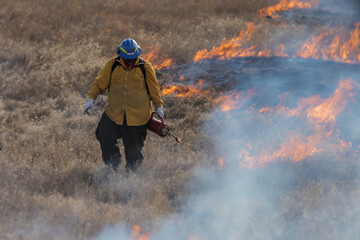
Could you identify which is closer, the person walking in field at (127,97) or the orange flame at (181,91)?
the person walking in field at (127,97)

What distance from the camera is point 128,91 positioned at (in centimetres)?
434

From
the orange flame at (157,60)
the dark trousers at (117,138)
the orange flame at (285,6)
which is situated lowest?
the orange flame at (285,6)

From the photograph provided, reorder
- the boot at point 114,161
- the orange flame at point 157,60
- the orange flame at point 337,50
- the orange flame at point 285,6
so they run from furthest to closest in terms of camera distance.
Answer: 1. the orange flame at point 285,6
2. the orange flame at point 337,50
3. the orange flame at point 157,60
4. the boot at point 114,161

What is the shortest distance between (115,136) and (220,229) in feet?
5.59

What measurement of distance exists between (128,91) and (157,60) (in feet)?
14.0

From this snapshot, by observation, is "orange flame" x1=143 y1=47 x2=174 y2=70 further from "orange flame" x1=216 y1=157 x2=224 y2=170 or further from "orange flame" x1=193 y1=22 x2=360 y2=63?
"orange flame" x1=216 y1=157 x2=224 y2=170

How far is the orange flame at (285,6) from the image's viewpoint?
45.9 ft

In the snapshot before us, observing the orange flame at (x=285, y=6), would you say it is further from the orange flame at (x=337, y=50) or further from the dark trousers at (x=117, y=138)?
the dark trousers at (x=117, y=138)

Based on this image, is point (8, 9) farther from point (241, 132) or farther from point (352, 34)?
point (352, 34)

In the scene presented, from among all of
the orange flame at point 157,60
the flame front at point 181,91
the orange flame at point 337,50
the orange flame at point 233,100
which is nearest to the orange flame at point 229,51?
the orange flame at point 157,60

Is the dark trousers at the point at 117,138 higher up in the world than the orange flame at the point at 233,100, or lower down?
higher up

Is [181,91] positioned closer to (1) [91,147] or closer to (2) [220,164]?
(1) [91,147]

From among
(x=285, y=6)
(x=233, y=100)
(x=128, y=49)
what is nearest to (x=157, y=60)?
(x=233, y=100)

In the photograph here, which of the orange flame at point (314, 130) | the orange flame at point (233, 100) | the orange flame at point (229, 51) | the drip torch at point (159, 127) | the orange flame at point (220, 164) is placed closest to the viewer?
the drip torch at point (159, 127)
